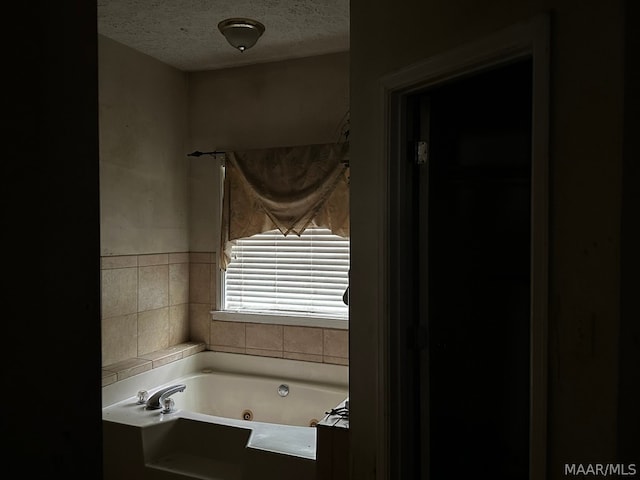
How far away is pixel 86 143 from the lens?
59 centimetres

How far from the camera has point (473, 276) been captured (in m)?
2.27

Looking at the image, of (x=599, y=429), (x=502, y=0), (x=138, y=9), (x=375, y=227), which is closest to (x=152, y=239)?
(x=138, y=9)

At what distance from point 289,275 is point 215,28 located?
→ 1778mm

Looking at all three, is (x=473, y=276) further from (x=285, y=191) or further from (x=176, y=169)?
(x=176, y=169)

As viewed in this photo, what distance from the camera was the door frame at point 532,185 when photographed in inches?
52.7

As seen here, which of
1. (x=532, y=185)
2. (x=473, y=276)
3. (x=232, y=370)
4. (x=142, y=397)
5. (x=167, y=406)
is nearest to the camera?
(x=532, y=185)

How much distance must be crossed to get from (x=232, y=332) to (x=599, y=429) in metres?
3.12

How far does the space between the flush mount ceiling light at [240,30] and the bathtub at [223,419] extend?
2.22 meters

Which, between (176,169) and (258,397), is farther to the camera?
(176,169)
